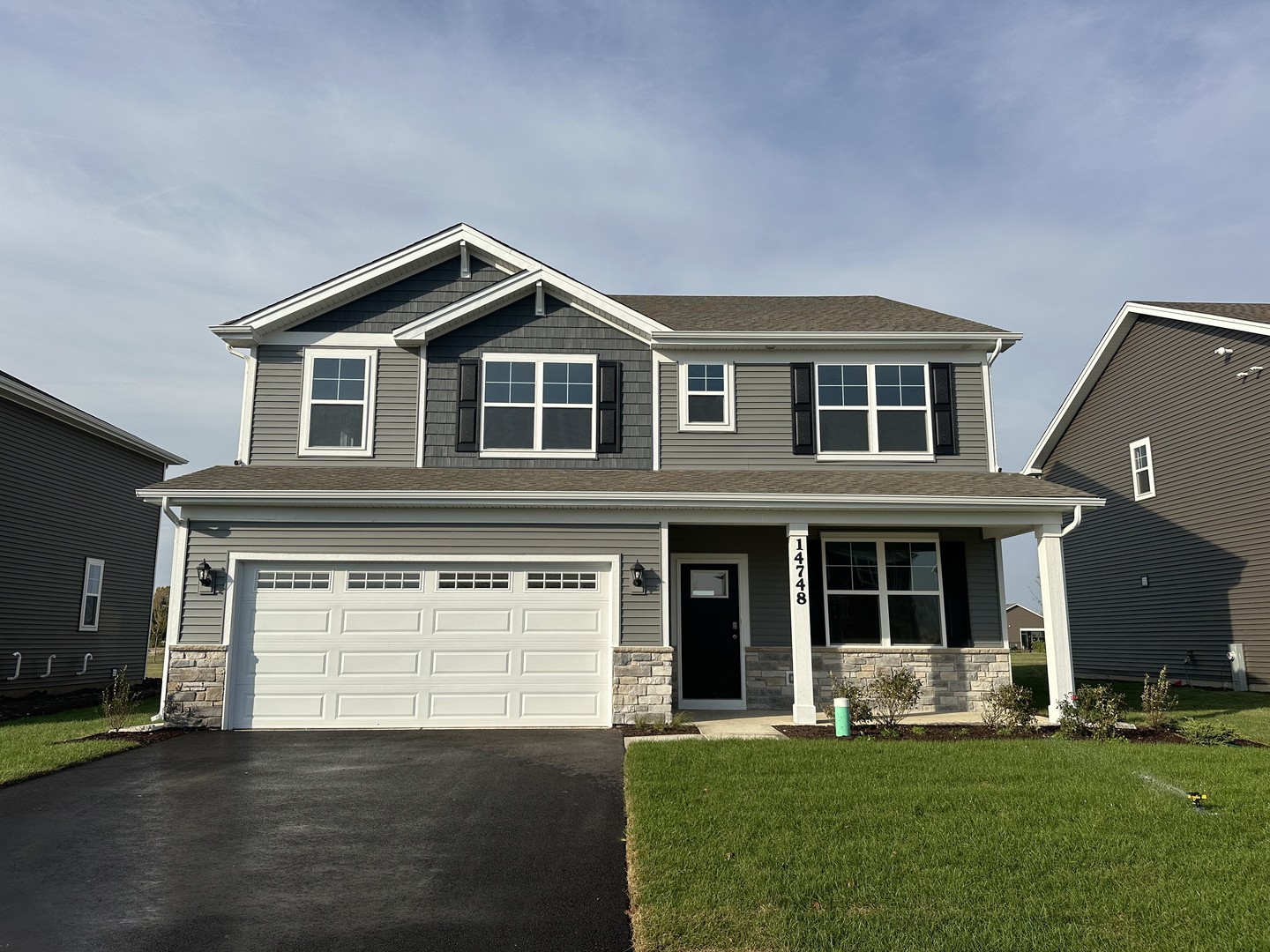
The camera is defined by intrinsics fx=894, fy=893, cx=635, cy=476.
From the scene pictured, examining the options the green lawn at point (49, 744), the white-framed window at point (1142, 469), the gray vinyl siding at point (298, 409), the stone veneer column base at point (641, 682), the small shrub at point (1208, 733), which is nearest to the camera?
the green lawn at point (49, 744)

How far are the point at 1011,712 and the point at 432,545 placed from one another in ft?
25.3

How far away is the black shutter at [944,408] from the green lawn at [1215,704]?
4.37 m

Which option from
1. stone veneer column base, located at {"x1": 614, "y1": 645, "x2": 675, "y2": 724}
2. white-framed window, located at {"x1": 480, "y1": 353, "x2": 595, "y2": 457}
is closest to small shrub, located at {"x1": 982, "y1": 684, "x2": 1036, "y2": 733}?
stone veneer column base, located at {"x1": 614, "y1": 645, "x2": 675, "y2": 724}

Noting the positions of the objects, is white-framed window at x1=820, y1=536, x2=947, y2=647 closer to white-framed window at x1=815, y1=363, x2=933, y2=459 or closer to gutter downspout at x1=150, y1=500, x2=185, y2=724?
white-framed window at x1=815, y1=363, x2=933, y2=459

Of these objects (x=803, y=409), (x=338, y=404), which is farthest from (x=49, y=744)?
(x=803, y=409)

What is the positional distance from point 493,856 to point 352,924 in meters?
1.38

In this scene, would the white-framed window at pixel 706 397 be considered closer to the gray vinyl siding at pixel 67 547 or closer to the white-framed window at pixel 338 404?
the white-framed window at pixel 338 404

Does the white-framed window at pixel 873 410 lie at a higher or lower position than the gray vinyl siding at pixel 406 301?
lower

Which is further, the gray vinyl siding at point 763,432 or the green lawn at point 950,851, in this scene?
the gray vinyl siding at point 763,432

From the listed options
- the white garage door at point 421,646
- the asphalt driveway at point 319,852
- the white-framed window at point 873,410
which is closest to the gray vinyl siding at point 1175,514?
the white-framed window at point 873,410

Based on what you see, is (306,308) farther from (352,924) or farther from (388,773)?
(352,924)

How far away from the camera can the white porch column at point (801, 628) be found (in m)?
11.7

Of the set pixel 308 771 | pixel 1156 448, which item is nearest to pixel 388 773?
pixel 308 771

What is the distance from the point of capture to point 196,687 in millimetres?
11680
